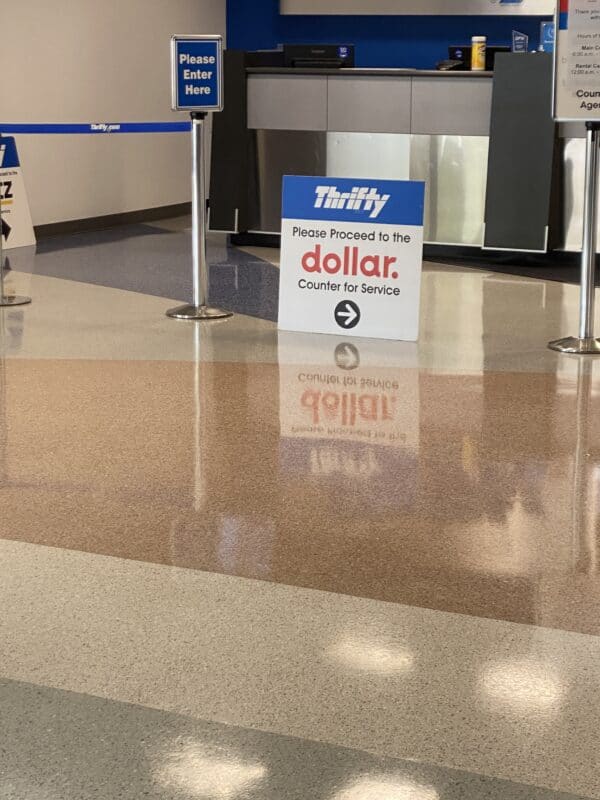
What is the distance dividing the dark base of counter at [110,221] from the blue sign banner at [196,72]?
3984mm

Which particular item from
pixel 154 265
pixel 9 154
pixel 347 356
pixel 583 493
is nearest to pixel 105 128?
pixel 9 154

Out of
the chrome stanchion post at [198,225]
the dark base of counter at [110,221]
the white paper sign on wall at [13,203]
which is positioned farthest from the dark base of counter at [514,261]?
the dark base of counter at [110,221]

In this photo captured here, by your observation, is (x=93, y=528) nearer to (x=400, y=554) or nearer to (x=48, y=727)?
(x=400, y=554)

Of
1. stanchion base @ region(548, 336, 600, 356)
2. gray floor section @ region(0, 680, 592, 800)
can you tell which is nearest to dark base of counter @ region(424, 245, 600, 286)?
stanchion base @ region(548, 336, 600, 356)

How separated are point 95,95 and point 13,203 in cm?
179

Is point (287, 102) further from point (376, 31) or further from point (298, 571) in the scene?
→ point (298, 571)

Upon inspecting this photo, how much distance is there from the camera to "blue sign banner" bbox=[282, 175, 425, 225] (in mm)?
5520

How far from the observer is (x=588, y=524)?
10.9ft

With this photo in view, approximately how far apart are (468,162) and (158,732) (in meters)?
6.60

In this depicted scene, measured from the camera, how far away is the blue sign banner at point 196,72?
5.93 m

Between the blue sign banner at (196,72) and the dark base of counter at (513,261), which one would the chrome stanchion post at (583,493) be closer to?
the blue sign banner at (196,72)

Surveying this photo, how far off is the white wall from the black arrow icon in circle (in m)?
4.48

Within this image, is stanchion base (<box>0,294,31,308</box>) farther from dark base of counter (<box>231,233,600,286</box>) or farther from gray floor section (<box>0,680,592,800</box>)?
gray floor section (<box>0,680,592,800</box>)

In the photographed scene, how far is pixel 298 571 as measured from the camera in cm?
296
